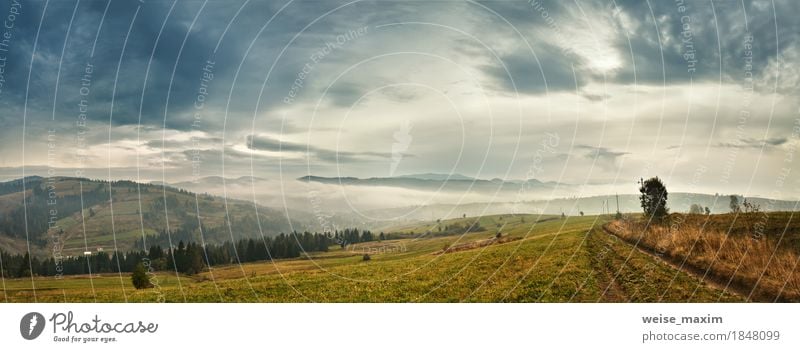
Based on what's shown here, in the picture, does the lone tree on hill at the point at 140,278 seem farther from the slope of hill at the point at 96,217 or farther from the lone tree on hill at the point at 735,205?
the lone tree on hill at the point at 735,205

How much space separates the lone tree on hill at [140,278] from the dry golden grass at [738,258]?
26.2 meters

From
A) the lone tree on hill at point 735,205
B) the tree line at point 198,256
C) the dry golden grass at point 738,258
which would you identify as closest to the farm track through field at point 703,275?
the dry golden grass at point 738,258

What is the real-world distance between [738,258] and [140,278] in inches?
1134

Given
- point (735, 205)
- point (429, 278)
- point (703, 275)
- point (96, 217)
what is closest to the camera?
point (703, 275)

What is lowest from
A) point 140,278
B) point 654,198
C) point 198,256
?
point 140,278

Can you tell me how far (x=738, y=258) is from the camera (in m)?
21.9

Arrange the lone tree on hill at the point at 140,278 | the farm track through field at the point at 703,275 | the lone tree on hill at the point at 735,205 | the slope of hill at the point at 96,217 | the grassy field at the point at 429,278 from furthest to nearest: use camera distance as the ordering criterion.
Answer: the slope of hill at the point at 96,217, the lone tree on hill at the point at 140,278, the lone tree on hill at the point at 735,205, the grassy field at the point at 429,278, the farm track through field at the point at 703,275

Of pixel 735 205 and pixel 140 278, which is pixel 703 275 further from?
pixel 140 278

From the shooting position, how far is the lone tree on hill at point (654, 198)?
28220 mm

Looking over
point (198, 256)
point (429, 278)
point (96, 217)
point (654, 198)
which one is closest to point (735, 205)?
point (654, 198)
